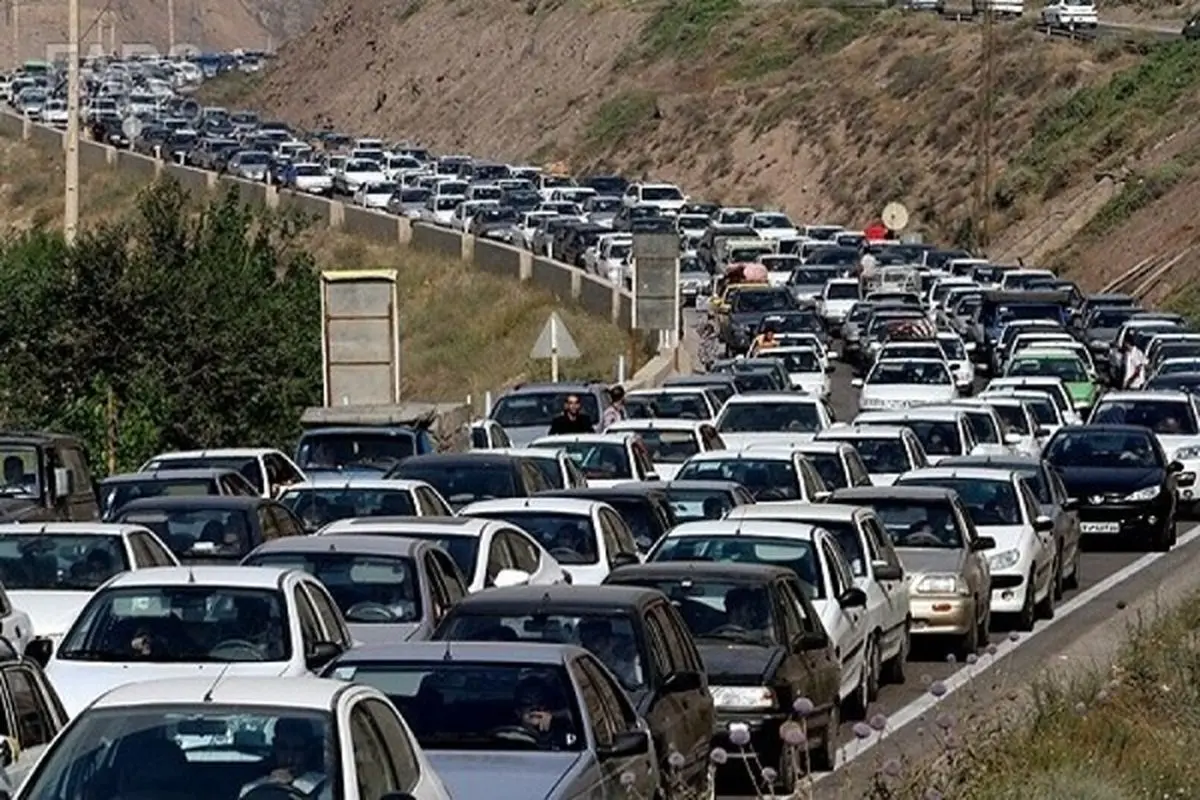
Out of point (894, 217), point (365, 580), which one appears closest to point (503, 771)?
point (365, 580)

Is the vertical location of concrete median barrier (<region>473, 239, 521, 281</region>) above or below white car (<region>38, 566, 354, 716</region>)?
above

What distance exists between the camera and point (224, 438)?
45.9 m

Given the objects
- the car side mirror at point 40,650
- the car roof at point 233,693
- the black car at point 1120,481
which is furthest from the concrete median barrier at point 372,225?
the car roof at point 233,693

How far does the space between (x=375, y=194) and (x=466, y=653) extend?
262ft

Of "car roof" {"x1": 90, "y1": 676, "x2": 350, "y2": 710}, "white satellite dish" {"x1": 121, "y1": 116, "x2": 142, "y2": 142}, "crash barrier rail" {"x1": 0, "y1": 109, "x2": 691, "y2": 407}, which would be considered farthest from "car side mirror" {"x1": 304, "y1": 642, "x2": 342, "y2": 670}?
"white satellite dish" {"x1": 121, "y1": 116, "x2": 142, "y2": 142}

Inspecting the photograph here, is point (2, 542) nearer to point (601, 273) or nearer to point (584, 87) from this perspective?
point (601, 273)

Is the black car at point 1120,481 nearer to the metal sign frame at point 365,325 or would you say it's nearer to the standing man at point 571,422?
the standing man at point 571,422

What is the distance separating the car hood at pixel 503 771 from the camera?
41.3 ft

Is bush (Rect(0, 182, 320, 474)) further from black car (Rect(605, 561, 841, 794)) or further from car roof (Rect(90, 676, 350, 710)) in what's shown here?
car roof (Rect(90, 676, 350, 710))

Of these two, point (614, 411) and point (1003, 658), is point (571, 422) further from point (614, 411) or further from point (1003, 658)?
point (1003, 658)

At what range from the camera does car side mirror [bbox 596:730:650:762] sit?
13.3 meters

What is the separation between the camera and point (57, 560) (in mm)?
20688

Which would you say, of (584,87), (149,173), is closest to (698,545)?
(149,173)

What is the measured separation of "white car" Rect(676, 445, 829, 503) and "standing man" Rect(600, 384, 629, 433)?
5.72m
